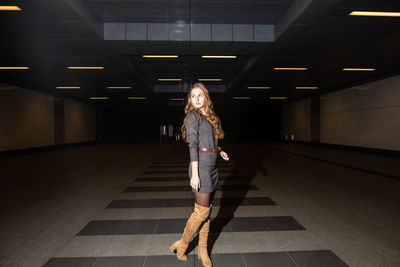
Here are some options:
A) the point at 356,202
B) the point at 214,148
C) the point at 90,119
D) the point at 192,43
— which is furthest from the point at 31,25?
the point at 90,119

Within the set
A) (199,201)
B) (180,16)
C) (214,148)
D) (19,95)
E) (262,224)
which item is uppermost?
(180,16)

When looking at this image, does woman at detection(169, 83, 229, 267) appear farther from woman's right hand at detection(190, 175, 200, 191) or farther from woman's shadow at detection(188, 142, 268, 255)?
woman's shadow at detection(188, 142, 268, 255)

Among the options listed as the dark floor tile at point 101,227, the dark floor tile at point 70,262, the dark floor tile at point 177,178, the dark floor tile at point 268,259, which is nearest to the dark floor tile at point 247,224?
the dark floor tile at point 268,259

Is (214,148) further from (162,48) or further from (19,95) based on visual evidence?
(19,95)

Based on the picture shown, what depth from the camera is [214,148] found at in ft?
7.09

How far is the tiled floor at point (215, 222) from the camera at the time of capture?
2441 mm

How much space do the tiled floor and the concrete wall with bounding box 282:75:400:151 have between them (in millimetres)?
6430

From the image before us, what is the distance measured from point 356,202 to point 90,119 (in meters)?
22.7

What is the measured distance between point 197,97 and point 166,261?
1685mm

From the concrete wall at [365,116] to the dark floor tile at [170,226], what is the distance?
11.6 m

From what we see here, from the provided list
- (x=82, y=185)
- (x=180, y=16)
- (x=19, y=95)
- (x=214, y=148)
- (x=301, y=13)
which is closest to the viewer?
(x=214, y=148)

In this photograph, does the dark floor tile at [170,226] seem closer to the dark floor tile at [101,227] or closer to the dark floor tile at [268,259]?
the dark floor tile at [101,227]

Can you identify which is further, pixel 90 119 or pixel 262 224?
pixel 90 119

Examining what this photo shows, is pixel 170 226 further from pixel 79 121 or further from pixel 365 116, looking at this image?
pixel 79 121
